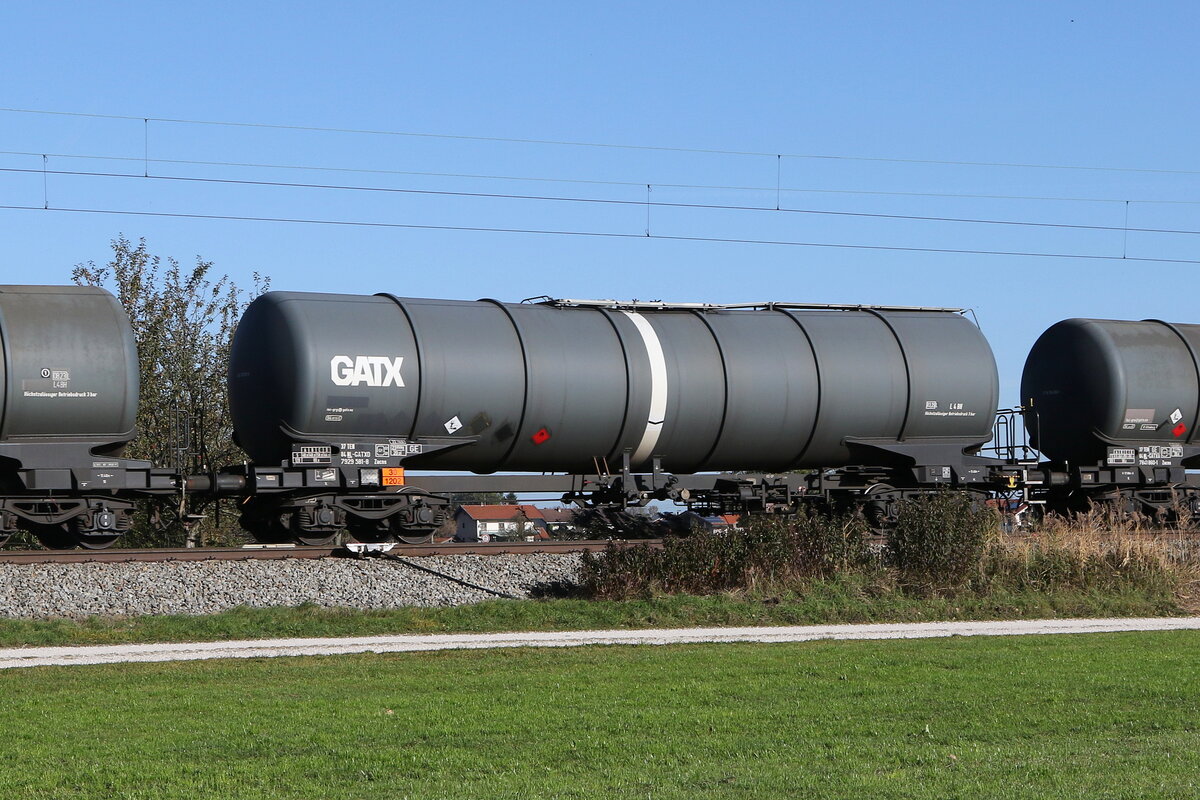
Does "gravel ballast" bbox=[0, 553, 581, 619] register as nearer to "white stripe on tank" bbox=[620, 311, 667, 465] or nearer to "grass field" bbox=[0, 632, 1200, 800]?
"white stripe on tank" bbox=[620, 311, 667, 465]

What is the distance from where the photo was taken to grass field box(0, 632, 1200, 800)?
7.19 meters

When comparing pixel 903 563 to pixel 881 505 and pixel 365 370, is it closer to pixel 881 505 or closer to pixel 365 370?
pixel 881 505

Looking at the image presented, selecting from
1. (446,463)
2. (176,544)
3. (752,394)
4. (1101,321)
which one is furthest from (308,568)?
(1101,321)

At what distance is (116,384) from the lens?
1838 centimetres

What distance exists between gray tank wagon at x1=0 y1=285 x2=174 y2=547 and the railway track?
2.25ft

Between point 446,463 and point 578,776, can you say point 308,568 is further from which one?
point 578,776

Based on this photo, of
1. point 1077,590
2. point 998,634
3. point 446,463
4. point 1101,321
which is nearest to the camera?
point 998,634

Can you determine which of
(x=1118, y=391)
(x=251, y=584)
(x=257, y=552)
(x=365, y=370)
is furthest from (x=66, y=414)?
(x=1118, y=391)

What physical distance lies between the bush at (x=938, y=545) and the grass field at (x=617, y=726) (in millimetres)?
4674

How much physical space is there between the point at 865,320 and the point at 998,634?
867 centimetres

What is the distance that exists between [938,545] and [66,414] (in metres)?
11.8

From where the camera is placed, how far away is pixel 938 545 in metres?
17.3

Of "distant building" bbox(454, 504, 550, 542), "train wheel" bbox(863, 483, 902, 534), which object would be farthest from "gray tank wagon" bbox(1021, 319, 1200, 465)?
"distant building" bbox(454, 504, 550, 542)

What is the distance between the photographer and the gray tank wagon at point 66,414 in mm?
17828
